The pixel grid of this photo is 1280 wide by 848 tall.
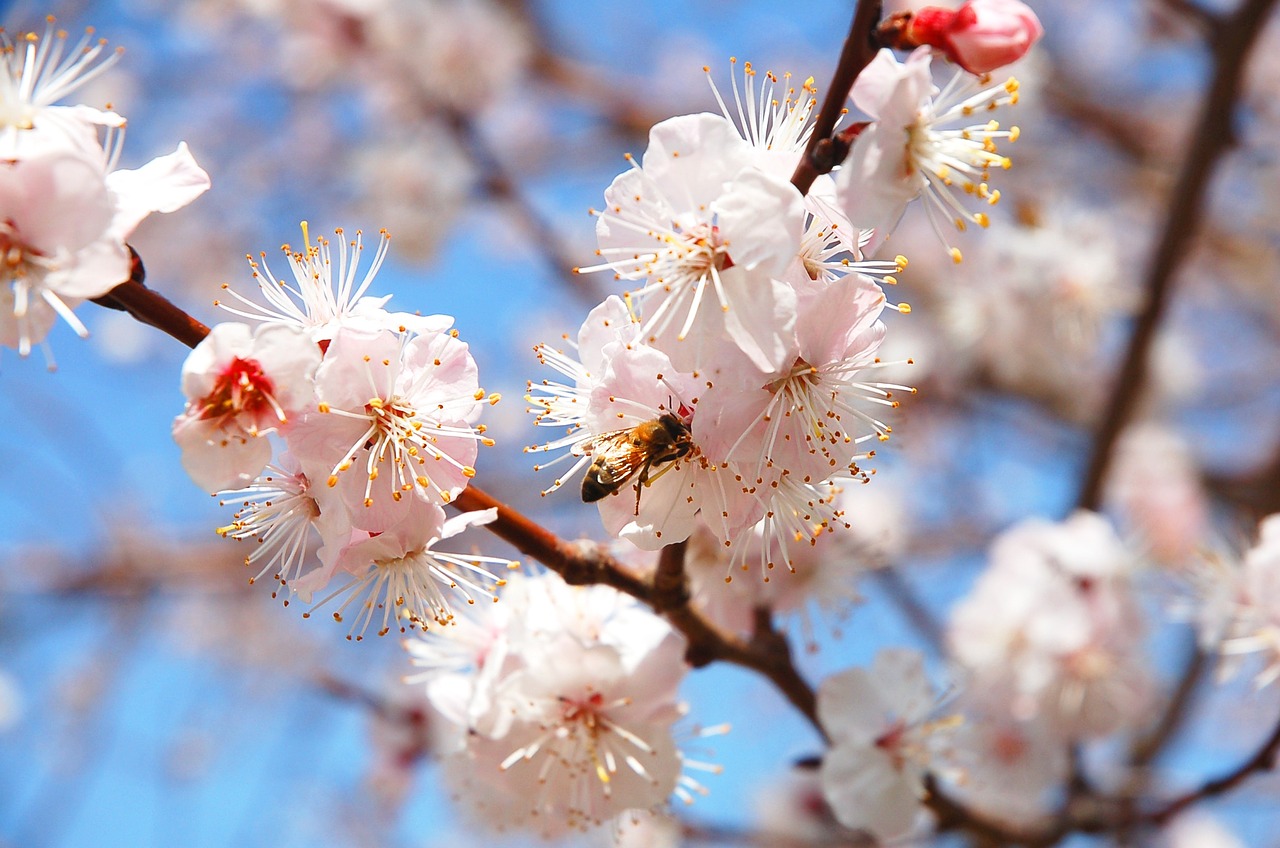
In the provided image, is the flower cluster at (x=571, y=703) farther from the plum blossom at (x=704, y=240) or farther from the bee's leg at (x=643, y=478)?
the plum blossom at (x=704, y=240)

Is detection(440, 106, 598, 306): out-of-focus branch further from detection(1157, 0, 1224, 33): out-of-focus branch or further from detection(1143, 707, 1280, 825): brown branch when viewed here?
detection(1143, 707, 1280, 825): brown branch

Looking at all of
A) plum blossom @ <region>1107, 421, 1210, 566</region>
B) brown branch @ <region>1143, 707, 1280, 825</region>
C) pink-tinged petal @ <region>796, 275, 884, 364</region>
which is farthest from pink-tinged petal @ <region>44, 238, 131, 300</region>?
plum blossom @ <region>1107, 421, 1210, 566</region>

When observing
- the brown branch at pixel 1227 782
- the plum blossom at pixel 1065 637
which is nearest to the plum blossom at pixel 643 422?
the brown branch at pixel 1227 782

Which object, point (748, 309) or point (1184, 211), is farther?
point (1184, 211)

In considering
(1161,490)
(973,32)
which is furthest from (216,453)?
(1161,490)

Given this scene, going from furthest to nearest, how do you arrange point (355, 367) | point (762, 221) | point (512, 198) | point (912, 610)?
point (512, 198) < point (912, 610) < point (355, 367) < point (762, 221)

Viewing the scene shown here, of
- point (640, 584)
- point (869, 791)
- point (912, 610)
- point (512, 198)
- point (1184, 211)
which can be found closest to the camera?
point (640, 584)

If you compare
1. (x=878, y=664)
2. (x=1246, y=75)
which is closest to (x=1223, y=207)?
(x=1246, y=75)

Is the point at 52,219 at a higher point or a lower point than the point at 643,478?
higher

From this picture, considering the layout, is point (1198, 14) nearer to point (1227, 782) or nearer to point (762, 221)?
point (1227, 782)
